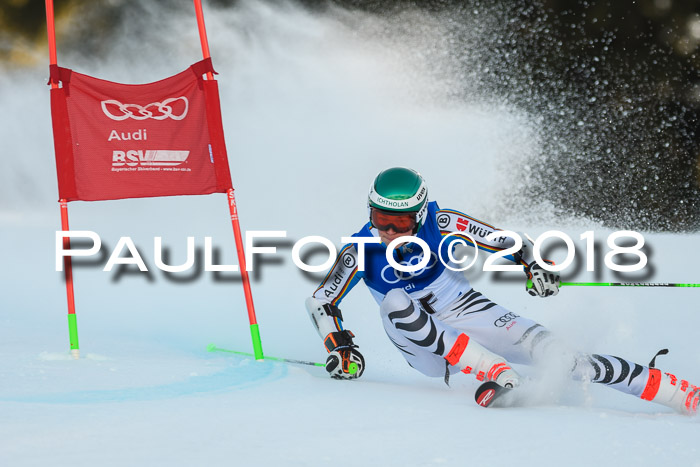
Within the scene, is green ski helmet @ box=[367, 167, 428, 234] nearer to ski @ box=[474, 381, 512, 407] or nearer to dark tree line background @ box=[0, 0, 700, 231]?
ski @ box=[474, 381, 512, 407]

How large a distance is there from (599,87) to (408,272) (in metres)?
14.5

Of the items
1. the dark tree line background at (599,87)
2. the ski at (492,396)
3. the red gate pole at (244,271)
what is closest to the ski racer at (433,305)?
the ski at (492,396)

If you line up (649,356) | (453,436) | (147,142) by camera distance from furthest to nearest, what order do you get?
1. (649,356)
2. (147,142)
3. (453,436)

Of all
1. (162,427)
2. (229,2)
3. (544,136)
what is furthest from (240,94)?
(162,427)

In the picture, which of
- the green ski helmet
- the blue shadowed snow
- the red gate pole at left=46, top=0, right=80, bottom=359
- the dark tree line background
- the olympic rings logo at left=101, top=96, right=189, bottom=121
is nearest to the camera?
the blue shadowed snow

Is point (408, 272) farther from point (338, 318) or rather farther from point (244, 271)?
point (244, 271)

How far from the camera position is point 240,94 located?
14289mm

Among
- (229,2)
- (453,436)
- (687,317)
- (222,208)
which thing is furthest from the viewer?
(229,2)

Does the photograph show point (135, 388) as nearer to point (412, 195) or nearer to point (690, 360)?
point (412, 195)

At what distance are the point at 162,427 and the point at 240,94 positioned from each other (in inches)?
484

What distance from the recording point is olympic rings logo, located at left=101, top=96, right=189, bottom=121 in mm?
4266

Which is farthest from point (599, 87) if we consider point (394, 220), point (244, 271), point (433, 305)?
point (394, 220)

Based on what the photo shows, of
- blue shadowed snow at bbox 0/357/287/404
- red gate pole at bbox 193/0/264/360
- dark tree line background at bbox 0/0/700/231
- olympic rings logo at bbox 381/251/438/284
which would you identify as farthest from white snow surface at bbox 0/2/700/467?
dark tree line background at bbox 0/0/700/231

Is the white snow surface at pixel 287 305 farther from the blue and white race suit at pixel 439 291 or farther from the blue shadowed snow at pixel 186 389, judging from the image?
the blue and white race suit at pixel 439 291
